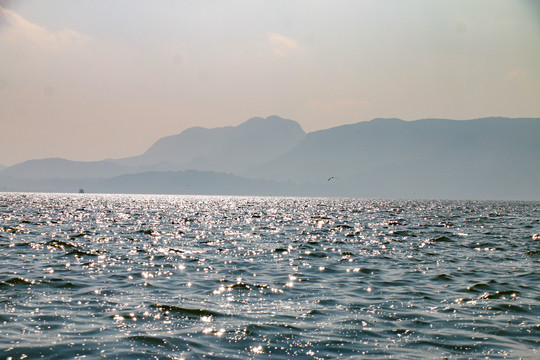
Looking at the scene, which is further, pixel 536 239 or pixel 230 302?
pixel 536 239

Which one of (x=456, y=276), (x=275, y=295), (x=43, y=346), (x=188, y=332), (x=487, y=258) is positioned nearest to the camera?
(x=43, y=346)

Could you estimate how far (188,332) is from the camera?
1218 centimetres

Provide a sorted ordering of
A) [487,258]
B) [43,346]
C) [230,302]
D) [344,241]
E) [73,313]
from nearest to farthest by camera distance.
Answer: [43,346] → [73,313] → [230,302] → [487,258] → [344,241]

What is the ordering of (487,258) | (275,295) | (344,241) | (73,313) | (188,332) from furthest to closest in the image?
1. (344,241)
2. (487,258)
3. (275,295)
4. (73,313)
5. (188,332)

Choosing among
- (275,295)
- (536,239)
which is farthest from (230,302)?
(536,239)

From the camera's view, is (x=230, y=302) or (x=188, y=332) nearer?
(x=188, y=332)

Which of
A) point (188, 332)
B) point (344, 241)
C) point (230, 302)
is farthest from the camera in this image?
point (344, 241)

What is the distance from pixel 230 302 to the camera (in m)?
15.8

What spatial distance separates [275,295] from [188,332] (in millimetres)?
5216

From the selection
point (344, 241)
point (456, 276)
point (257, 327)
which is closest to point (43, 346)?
point (257, 327)

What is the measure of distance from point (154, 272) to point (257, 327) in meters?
9.62

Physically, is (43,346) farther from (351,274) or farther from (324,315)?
(351,274)

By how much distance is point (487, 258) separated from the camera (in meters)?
26.6

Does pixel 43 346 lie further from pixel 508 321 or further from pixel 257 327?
pixel 508 321
